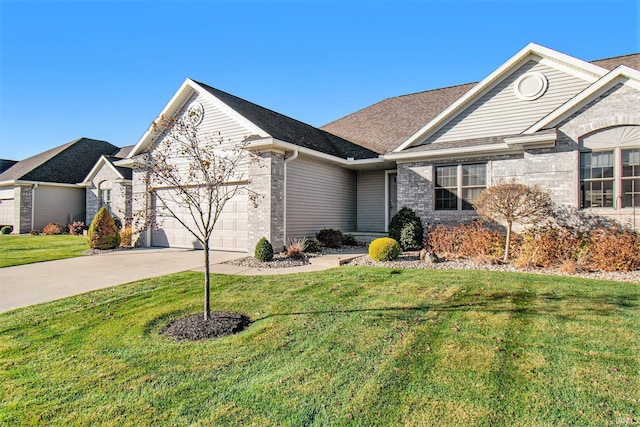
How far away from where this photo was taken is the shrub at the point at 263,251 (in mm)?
10375

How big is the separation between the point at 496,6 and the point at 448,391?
35.9 feet

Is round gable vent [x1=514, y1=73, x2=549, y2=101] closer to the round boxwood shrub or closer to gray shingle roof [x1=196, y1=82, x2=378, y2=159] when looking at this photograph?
gray shingle roof [x1=196, y1=82, x2=378, y2=159]

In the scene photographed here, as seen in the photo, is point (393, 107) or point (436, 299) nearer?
point (436, 299)

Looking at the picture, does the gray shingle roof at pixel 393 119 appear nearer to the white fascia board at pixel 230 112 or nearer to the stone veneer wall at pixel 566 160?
the stone veneer wall at pixel 566 160

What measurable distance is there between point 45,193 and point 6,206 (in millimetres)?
3041

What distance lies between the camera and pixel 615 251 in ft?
26.5

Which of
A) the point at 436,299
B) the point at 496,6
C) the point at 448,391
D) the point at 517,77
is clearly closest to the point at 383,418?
the point at 448,391

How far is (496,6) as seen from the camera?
397 inches

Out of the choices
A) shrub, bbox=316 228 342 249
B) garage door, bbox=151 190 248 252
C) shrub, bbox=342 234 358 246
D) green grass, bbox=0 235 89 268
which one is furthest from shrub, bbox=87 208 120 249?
shrub, bbox=342 234 358 246

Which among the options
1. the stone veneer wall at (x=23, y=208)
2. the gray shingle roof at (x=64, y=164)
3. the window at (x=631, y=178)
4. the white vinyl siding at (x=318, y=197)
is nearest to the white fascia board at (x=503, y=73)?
the window at (x=631, y=178)

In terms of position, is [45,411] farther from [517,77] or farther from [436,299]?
[517,77]

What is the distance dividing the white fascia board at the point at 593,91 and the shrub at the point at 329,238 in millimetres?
7010

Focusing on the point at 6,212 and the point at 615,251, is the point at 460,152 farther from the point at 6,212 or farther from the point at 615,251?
the point at 6,212

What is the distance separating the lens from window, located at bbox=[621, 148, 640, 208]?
29.4 ft
